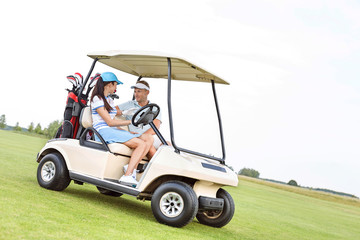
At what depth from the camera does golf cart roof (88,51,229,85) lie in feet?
22.0

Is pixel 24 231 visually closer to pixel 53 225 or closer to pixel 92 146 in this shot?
pixel 53 225

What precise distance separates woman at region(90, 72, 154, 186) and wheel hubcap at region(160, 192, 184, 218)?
1.90 feet

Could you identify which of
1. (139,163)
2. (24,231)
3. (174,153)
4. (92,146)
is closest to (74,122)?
(92,146)

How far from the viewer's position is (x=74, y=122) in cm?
746

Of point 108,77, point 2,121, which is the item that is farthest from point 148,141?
point 2,121

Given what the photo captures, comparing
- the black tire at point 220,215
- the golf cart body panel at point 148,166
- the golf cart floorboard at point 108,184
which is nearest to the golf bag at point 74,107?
the golf cart body panel at point 148,166

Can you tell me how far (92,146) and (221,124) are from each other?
2058mm

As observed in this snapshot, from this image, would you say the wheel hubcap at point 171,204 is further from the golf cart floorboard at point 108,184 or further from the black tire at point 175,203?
the golf cart floorboard at point 108,184

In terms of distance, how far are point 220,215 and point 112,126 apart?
2174 mm

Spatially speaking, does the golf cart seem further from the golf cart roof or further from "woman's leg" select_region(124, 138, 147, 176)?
"woman's leg" select_region(124, 138, 147, 176)

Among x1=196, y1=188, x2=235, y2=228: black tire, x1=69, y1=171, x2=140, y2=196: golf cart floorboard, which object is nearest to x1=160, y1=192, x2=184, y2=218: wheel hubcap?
x1=69, y1=171, x2=140, y2=196: golf cart floorboard


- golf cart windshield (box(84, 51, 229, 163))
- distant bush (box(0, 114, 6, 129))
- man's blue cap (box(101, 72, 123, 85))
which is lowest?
distant bush (box(0, 114, 6, 129))

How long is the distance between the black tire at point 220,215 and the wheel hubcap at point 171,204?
1.16 m

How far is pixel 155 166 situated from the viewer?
6.26 m
